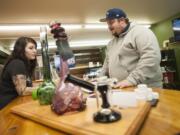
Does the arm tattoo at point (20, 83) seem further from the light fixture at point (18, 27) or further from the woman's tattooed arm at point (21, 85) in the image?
the light fixture at point (18, 27)

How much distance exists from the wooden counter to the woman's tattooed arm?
103 centimetres

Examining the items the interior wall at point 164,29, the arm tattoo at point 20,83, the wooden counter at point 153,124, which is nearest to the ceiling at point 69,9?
the interior wall at point 164,29

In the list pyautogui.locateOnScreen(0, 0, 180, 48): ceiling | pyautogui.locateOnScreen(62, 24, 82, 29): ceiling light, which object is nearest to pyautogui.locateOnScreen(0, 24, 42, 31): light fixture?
pyautogui.locateOnScreen(0, 0, 180, 48): ceiling

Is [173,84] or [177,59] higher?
[177,59]

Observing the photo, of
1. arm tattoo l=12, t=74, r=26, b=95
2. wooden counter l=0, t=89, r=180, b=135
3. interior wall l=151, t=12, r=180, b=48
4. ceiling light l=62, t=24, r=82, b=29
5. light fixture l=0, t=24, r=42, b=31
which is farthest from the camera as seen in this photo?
interior wall l=151, t=12, r=180, b=48

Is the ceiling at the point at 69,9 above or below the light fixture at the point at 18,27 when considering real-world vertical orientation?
above

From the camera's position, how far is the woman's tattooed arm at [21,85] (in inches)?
79.8

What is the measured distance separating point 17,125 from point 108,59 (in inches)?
58.2

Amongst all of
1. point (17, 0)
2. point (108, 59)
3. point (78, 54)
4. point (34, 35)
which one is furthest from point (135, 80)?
point (78, 54)

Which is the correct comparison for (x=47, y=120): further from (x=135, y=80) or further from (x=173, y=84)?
(x=173, y=84)

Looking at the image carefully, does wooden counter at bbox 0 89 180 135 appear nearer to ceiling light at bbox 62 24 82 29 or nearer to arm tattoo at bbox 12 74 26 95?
arm tattoo at bbox 12 74 26 95

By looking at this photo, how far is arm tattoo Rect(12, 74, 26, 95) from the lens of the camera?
6.64ft

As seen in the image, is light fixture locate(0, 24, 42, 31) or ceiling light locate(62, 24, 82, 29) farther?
ceiling light locate(62, 24, 82, 29)

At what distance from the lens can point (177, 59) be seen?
Result: 7023mm
